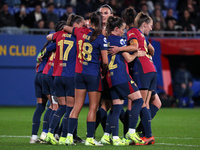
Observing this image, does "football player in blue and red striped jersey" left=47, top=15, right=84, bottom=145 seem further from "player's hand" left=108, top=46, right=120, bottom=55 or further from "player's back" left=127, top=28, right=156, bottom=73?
"player's back" left=127, top=28, right=156, bottom=73

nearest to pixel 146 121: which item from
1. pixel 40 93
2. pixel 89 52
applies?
pixel 89 52

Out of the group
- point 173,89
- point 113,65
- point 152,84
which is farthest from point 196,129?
point 173,89

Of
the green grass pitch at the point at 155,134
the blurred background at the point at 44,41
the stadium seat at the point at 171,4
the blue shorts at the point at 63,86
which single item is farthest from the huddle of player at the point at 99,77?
the stadium seat at the point at 171,4

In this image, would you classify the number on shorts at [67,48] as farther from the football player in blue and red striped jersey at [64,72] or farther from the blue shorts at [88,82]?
the blue shorts at [88,82]

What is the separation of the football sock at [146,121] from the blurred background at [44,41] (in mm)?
9871

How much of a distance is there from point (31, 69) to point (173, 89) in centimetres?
545

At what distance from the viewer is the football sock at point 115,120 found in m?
6.95

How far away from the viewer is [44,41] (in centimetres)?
1680

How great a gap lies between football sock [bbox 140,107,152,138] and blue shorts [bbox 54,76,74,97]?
114cm

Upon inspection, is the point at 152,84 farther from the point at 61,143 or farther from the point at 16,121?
the point at 16,121

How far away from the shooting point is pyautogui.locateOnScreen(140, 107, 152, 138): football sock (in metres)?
7.14

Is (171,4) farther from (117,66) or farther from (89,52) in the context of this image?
(89,52)

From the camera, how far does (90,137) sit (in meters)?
6.89

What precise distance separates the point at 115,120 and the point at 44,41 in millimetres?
10226
